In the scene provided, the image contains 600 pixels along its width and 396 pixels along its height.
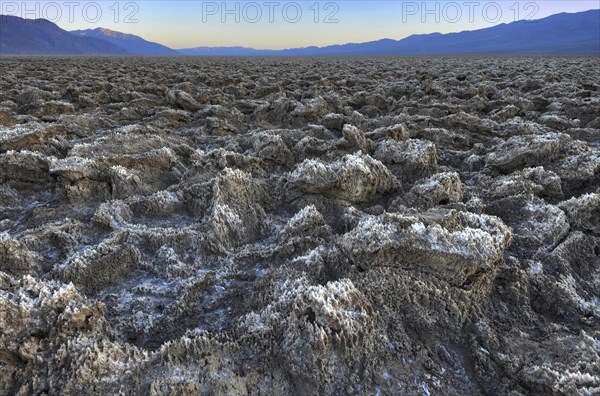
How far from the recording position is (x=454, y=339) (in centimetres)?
222

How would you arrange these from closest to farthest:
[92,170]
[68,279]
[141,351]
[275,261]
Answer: [141,351] < [68,279] < [275,261] < [92,170]

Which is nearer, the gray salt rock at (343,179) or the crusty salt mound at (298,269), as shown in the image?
the crusty salt mound at (298,269)

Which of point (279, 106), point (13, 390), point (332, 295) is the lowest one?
point (13, 390)

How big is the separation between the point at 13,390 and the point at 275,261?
1547mm

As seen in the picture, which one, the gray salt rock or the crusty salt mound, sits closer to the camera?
the crusty salt mound

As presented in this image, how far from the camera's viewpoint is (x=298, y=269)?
2.67 metres

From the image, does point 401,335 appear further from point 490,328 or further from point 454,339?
point 490,328

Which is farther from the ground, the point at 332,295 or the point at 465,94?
the point at 465,94

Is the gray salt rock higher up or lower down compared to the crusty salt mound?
higher up

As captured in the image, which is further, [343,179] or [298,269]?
[343,179]

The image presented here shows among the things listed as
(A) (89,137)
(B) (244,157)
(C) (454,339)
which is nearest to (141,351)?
(C) (454,339)

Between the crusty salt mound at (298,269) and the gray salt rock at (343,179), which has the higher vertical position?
the gray salt rock at (343,179)

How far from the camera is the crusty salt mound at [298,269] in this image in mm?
1929

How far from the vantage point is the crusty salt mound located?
1.93m
